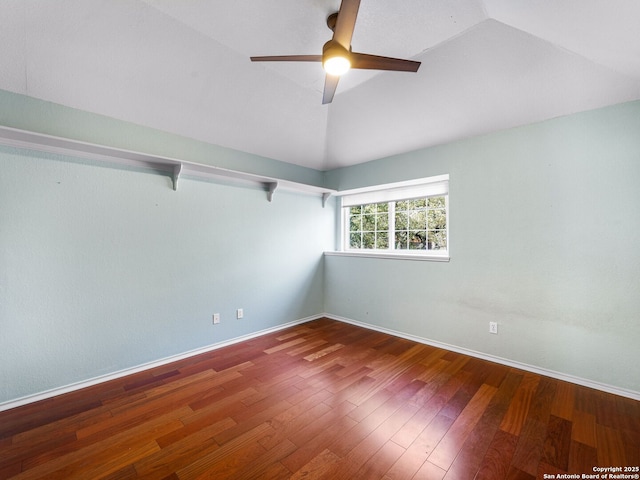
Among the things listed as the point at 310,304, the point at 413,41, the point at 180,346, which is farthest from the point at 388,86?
the point at 180,346

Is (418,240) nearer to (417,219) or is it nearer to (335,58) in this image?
(417,219)

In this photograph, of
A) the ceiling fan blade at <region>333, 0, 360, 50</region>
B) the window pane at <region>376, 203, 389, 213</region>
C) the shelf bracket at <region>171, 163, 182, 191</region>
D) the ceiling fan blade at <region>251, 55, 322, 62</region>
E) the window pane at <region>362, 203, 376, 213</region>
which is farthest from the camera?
the window pane at <region>362, 203, 376, 213</region>

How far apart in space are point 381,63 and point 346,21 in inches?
14.3

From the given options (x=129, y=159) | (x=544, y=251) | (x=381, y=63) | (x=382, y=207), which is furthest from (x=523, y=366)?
(x=129, y=159)

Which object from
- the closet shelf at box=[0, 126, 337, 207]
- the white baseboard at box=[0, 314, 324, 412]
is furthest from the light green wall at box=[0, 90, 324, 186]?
the white baseboard at box=[0, 314, 324, 412]

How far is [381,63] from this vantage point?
1.64 metres

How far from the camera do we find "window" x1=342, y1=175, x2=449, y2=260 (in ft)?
11.3

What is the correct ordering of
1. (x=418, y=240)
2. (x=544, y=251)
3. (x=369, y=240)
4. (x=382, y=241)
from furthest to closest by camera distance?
(x=369, y=240)
(x=382, y=241)
(x=418, y=240)
(x=544, y=251)

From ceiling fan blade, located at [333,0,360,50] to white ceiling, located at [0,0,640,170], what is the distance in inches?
23.4

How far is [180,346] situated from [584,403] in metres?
3.54

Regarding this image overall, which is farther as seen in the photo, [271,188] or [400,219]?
[400,219]

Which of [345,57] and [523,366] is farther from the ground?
[345,57]

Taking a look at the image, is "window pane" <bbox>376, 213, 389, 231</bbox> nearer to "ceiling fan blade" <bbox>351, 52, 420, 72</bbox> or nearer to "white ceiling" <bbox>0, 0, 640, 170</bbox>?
"white ceiling" <bbox>0, 0, 640, 170</bbox>

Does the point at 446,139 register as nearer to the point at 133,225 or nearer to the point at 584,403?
the point at 584,403
